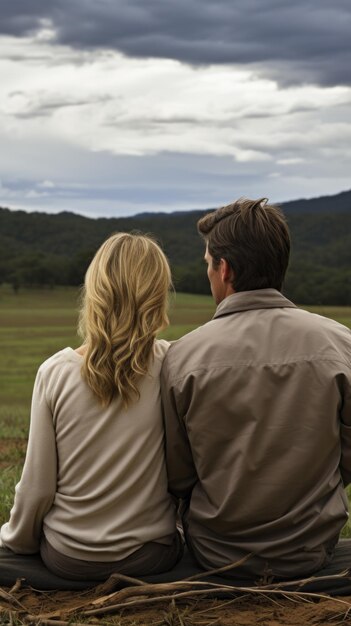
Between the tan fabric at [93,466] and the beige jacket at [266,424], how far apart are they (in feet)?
0.39

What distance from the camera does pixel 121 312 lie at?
161 inches

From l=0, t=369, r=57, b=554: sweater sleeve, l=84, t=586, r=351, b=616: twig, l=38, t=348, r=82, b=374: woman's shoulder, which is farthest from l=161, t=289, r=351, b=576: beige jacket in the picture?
l=0, t=369, r=57, b=554: sweater sleeve

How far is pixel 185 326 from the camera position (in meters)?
60.9

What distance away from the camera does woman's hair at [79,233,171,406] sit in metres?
4.09

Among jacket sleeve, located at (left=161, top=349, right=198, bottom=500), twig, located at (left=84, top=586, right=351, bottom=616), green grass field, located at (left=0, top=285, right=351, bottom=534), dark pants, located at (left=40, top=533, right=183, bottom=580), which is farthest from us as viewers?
green grass field, located at (left=0, top=285, right=351, bottom=534)

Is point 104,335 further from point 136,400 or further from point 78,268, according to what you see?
point 78,268

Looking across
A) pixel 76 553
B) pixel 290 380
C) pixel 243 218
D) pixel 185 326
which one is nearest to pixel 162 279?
pixel 243 218

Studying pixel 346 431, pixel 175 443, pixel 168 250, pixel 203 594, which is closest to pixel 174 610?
pixel 203 594

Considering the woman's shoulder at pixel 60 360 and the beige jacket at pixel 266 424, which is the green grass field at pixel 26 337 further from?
the beige jacket at pixel 266 424

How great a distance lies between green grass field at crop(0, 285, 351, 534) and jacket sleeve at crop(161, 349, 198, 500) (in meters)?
0.45

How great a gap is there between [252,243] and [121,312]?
2.04 feet

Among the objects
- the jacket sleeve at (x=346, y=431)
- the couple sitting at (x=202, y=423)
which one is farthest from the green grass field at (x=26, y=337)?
the jacket sleeve at (x=346, y=431)

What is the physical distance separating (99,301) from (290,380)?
0.86 meters

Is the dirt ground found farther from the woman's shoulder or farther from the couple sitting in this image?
the woman's shoulder
